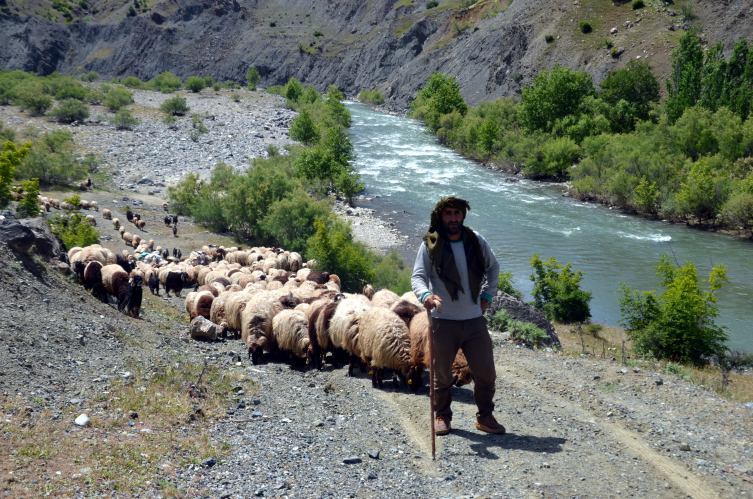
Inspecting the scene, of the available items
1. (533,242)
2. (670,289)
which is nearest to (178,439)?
(670,289)

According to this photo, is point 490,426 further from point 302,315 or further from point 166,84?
point 166,84

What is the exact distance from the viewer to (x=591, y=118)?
45.7 metres

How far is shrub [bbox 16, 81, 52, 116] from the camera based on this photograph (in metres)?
54.3

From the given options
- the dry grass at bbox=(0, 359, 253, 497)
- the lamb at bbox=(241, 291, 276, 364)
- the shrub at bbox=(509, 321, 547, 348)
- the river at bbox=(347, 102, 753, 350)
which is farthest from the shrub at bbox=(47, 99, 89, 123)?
the dry grass at bbox=(0, 359, 253, 497)

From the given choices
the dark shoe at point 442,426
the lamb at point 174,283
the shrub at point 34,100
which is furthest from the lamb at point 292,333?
the shrub at point 34,100

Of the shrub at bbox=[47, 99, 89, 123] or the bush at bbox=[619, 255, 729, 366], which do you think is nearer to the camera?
the bush at bbox=[619, 255, 729, 366]

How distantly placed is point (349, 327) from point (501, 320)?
501cm

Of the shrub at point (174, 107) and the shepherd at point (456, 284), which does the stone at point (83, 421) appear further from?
the shrub at point (174, 107)

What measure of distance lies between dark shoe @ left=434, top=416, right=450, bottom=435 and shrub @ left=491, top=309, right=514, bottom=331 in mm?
7106

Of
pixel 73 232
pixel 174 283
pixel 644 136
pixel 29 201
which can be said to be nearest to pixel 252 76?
pixel 644 136

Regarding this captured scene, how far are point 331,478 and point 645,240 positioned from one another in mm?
27583

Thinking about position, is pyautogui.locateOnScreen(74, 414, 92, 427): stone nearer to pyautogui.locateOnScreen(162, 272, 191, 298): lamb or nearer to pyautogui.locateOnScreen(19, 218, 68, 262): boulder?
pyautogui.locateOnScreen(19, 218, 68, 262): boulder

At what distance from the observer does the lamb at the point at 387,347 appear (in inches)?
329

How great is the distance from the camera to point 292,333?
1076 cm
